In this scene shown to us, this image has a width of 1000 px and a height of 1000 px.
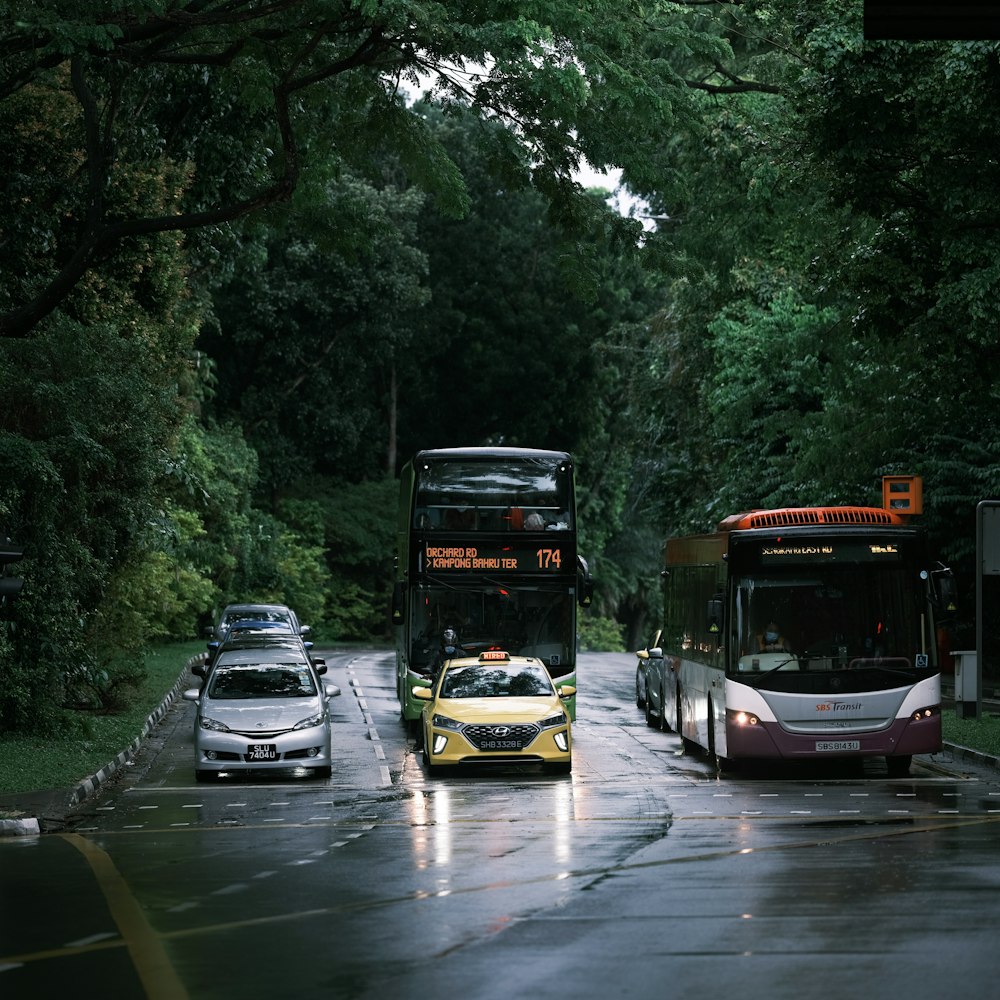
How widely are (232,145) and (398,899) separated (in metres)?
19.1

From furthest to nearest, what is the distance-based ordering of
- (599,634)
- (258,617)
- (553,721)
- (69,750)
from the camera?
(599,634) < (258,617) < (69,750) < (553,721)

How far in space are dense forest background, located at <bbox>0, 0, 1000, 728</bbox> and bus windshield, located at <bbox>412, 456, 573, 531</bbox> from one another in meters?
3.42

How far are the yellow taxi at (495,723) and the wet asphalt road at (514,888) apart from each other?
395 millimetres

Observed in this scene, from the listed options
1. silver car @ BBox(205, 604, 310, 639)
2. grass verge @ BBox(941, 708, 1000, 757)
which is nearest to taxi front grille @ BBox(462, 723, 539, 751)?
grass verge @ BBox(941, 708, 1000, 757)

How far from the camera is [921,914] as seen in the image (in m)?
10.7

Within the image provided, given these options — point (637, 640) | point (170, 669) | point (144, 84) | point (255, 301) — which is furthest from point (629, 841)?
point (637, 640)

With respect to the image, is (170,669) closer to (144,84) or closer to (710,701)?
(144,84)

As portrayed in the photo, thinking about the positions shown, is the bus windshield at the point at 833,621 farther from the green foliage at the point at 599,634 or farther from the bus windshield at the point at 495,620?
the green foliage at the point at 599,634

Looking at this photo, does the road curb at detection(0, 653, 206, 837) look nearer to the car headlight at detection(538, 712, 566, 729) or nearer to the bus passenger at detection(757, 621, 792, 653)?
the car headlight at detection(538, 712, 566, 729)

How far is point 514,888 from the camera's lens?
1200 centimetres

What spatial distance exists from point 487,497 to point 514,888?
1625 cm

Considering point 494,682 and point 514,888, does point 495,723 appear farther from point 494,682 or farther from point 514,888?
point 514,888

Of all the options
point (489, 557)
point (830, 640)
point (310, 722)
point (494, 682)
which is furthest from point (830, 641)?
point (489, 557)

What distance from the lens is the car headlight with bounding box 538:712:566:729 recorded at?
21.8 metres
